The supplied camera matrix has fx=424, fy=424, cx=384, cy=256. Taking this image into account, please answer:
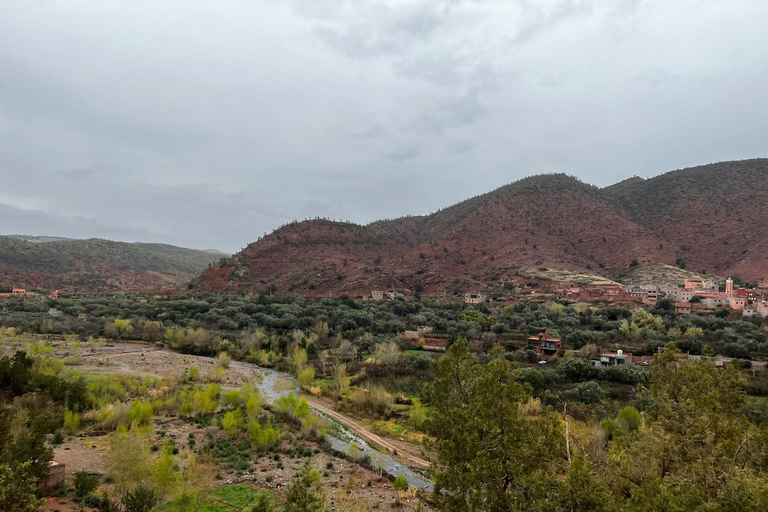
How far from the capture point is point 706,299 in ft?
207

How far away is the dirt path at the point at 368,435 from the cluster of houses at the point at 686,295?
51241mm

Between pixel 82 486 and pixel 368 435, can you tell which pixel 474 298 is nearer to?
pixel 368 435

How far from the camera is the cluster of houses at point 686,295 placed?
58906mm

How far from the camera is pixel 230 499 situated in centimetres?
1812

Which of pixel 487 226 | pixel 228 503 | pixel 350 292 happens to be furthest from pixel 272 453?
pixel 487 226

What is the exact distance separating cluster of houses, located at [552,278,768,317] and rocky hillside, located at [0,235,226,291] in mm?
109909

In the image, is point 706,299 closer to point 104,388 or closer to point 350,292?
point 350,292

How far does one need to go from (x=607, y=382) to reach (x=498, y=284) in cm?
4945

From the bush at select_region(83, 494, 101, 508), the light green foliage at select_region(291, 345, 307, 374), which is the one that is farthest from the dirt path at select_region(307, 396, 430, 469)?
the bush at select_region(83, 494, 101, 508)

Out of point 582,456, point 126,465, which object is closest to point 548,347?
point 582,456

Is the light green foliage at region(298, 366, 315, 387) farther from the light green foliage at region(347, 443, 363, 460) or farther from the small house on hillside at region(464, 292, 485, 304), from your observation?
the small house on hillside at region(464, 292, 485, 304)

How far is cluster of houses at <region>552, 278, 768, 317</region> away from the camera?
58.9 m

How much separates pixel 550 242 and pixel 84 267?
129 meters

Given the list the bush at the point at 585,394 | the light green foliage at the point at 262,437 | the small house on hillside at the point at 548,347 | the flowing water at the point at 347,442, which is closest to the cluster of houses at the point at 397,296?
the small house on hillside at the point at 548,347
